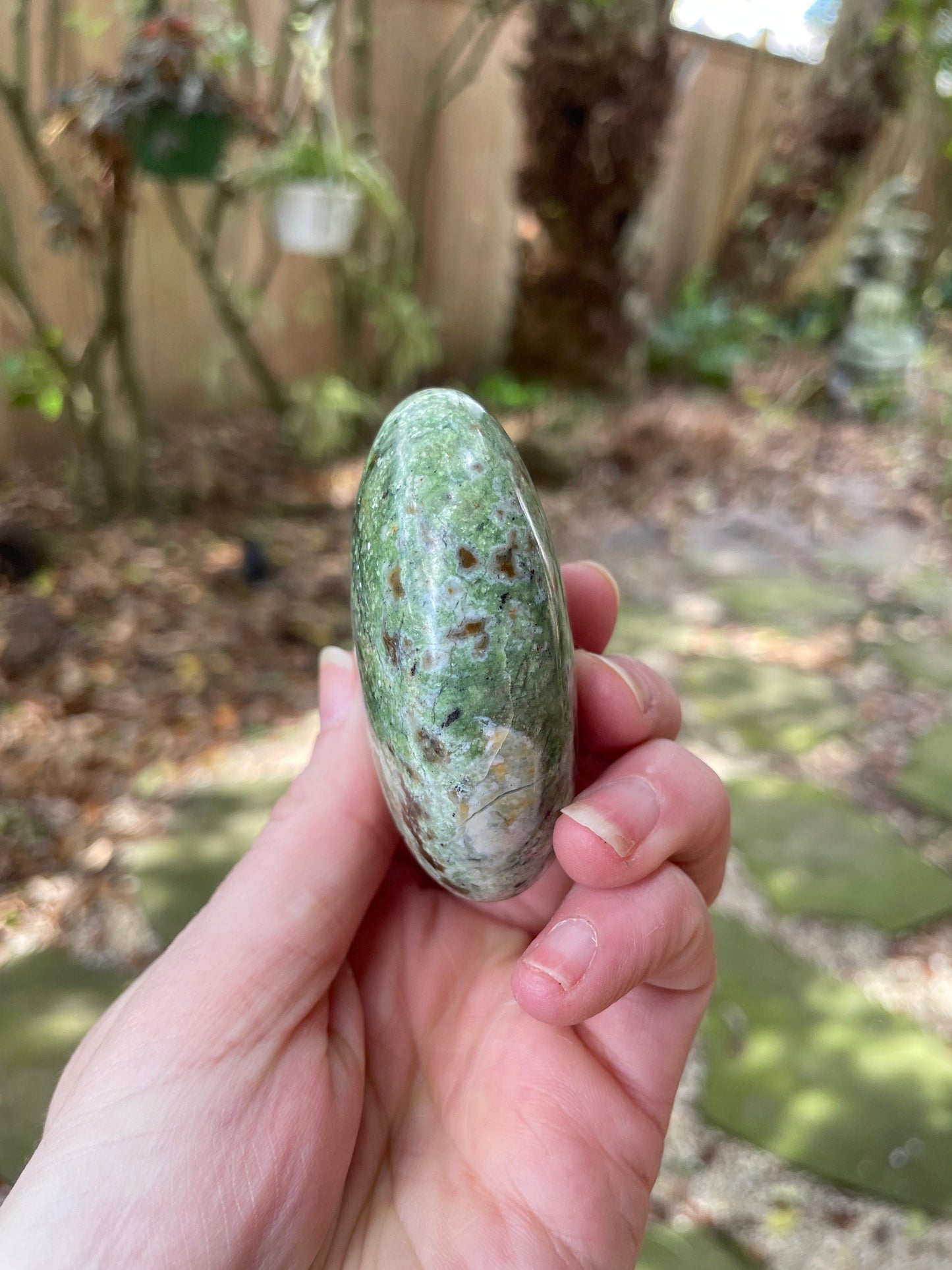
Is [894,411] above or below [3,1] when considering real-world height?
below

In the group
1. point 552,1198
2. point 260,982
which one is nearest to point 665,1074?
point 552,1198

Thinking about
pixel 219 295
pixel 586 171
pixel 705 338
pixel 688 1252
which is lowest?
pixel 688 1252

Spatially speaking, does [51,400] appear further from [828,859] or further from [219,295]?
[828,859]

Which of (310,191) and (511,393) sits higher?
(310,191)

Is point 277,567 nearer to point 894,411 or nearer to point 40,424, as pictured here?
point 40,424

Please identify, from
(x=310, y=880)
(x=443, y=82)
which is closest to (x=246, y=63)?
(x=443, y=82)

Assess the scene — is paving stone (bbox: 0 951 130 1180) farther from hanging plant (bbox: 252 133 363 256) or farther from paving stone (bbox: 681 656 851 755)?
hanging plant (bbox: 252 133 363 256)

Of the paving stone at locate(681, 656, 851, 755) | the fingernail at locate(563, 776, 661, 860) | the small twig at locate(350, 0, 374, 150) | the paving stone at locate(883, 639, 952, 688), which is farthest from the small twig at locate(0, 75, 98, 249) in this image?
the paving stone at locate(883, 639, 952, 688)
